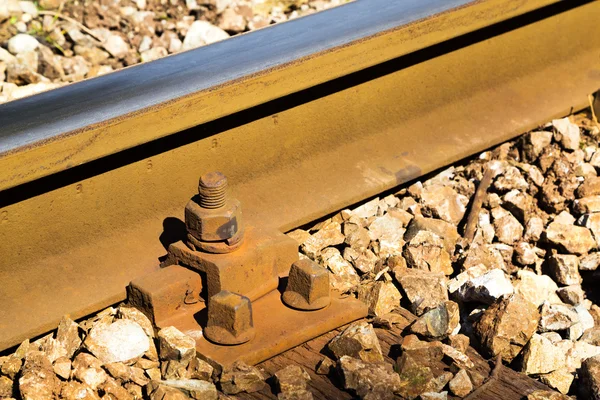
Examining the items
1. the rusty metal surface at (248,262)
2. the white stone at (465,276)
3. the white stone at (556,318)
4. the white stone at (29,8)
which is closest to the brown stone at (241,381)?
the rusty metal surface at (248,262)

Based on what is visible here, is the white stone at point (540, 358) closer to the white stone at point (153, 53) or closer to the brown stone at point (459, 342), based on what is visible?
the brown stone at point (459, 342)

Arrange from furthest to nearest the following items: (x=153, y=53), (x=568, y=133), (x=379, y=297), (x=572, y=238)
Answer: (x=153, y=53)
(x=568, y=133)
(x=572, y=238)
(x=379, y=297)

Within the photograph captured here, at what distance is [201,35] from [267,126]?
1455 millimetres

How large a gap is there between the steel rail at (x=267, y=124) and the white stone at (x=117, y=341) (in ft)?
0.83

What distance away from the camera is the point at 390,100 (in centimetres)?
457

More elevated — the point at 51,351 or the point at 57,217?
the point at 57,217

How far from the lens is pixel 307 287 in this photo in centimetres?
347

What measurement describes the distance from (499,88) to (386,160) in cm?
88

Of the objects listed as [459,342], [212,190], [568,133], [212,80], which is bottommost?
[459,342]

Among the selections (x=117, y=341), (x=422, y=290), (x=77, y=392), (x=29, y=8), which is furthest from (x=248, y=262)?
(x=29, y=8)

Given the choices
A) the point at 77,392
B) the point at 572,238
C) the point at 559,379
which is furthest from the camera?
the point at 572,238

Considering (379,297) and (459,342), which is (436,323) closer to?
(459,342)

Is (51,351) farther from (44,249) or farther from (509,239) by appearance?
(509,239)

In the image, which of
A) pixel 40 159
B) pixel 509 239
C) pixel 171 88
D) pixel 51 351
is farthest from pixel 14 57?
pixel 509 239
